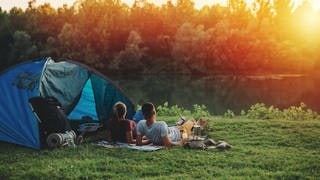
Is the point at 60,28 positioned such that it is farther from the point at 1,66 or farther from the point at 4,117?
the point at 4,117

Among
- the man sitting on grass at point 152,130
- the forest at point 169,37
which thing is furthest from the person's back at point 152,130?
the forest at point 169,37

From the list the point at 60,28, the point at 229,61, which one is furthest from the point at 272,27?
the point at 60,28

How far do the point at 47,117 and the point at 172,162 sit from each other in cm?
286

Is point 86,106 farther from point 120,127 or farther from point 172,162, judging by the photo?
point 172,162

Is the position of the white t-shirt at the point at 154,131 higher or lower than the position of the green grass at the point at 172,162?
higher

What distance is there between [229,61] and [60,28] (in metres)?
21.9

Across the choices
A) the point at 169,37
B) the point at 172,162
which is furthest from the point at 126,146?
the point at 169,37

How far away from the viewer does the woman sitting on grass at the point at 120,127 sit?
31.3ft

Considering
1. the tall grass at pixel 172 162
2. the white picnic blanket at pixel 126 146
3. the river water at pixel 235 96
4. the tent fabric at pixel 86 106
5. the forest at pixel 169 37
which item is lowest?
the tall grass at pixel 172 162

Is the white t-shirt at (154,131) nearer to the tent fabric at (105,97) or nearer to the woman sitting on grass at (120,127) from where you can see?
the woman sitting on grass at (120,127)

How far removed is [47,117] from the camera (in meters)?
9.42

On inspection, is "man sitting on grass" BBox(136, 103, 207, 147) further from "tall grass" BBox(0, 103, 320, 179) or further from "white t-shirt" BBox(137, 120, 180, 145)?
"tall grass" BBox(0, 103, 320, 179)

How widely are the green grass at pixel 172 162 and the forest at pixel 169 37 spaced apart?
39503 mm

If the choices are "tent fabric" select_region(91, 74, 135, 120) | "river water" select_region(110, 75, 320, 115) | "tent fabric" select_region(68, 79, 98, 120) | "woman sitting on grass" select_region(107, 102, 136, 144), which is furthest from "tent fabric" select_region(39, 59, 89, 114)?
"river water" select_region(110, 75, 320, 115)
